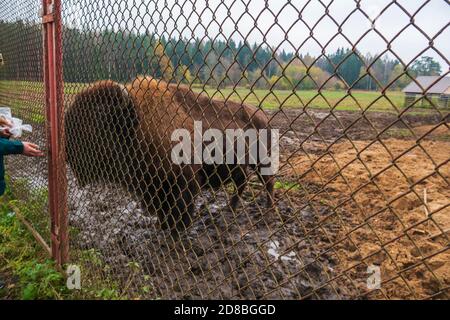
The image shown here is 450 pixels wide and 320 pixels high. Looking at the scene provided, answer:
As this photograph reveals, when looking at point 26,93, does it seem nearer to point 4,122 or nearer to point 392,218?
point 4,122

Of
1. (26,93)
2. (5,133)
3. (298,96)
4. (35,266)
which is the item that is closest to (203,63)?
(298,96)

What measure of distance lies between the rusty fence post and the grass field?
0.34m

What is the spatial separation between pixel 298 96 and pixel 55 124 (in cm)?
211

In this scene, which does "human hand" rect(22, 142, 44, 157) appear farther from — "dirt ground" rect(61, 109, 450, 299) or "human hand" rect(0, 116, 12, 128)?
"dirt ground" rect(61, 109, 450, 299)

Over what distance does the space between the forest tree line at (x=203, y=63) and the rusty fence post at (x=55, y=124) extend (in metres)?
0.24

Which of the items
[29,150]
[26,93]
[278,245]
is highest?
[26,93]

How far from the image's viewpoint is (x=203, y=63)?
1.85 m

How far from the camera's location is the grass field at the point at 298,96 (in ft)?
3.88

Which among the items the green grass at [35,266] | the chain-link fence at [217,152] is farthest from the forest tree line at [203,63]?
the green grass at [35,266]

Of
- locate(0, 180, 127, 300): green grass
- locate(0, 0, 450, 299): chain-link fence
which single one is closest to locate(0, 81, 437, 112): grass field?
locate(0, 0, 450, 299): chain-link fence

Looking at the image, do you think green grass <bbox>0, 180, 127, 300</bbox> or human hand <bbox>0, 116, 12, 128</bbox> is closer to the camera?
green grass <bbox>0, 180, 127, 300</bbox>

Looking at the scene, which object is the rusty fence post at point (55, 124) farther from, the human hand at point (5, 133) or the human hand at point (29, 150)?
the human hand at point (5, 133)

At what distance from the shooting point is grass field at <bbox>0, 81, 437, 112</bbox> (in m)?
1.18
